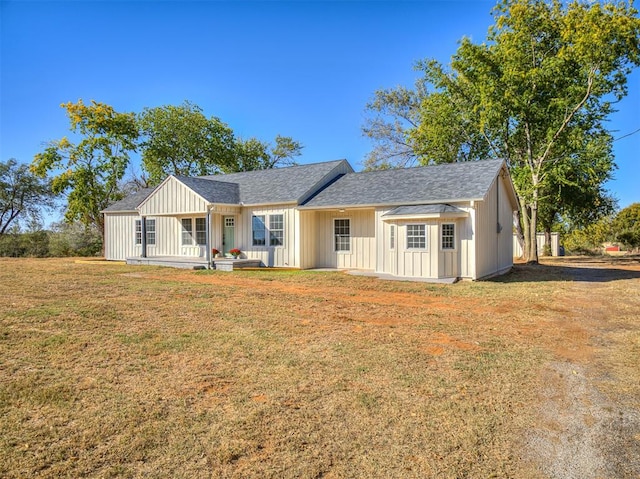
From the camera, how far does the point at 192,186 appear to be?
1827 cm

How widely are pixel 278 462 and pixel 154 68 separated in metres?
19.5

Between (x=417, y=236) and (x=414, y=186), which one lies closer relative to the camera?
(x=417, y=236)

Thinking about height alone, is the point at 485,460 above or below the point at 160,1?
below

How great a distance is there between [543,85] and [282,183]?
51.6ft

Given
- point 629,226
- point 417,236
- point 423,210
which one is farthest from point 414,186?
point 629,226

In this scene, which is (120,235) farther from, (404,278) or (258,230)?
(404,278)

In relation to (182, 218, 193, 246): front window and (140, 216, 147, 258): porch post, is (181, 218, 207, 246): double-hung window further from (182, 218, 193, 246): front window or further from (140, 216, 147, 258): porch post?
(140, 216, 147, 258): porch post

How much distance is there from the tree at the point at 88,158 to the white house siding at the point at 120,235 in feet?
15.3

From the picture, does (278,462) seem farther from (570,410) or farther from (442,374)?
(570,410)

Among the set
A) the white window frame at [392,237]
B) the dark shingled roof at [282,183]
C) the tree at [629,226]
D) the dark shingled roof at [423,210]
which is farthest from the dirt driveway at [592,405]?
the tree at [629,226]

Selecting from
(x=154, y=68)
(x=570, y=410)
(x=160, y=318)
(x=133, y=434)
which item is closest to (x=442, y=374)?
(x=570, y=410)

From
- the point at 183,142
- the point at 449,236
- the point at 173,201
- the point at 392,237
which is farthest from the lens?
the point at 183,142

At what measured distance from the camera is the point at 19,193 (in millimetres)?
34000

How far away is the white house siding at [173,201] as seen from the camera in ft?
58.1
